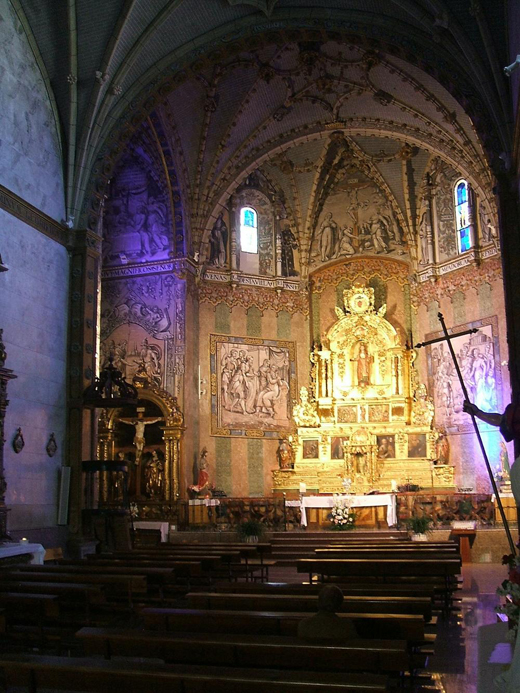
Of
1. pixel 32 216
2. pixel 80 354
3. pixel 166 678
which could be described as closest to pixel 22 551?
pixel 80 354

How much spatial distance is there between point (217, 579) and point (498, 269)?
Result: 1551 cm

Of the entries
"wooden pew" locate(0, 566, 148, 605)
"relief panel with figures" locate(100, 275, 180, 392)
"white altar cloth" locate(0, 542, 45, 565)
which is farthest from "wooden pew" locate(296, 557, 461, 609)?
"relief panel with figures" locate(100, 275, 180, 392)

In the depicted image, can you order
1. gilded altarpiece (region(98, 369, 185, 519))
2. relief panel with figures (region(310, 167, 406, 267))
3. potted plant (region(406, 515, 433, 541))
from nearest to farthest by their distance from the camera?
potted plant (region(406, 515, 433, 541)) → gilded altarpiece (region(98, 369, 185, 519)) → relief panel with figures (region(310, 167, 406, 267))

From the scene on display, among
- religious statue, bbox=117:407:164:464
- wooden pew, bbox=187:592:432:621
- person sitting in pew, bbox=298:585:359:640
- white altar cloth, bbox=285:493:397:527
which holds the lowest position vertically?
wooden pew, bbox=187:592:432:621

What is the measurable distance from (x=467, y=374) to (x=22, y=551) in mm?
17515

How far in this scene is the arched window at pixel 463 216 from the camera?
1084 inches

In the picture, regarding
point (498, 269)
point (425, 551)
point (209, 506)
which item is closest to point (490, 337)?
point (498, 269)

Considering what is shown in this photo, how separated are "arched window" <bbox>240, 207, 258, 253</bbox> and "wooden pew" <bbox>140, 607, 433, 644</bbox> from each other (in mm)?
23518

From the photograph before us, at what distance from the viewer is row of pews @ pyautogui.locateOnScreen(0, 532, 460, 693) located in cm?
504

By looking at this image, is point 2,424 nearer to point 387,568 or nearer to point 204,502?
point 387,568

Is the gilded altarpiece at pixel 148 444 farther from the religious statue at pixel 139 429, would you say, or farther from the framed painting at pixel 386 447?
the framed painting at pixel 386 447

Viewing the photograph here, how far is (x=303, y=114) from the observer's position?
27.6 m

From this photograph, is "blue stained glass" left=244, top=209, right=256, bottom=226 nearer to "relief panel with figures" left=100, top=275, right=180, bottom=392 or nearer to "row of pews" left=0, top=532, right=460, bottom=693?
"relief panel with figures" left=100, top=275, right=180, bottom=392

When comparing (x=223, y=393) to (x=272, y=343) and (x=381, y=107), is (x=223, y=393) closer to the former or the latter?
(x=272, y=343)
